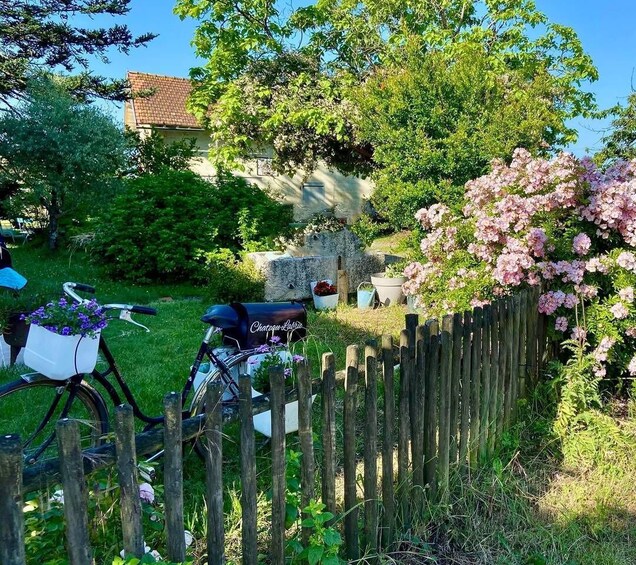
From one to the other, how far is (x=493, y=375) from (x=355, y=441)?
1.30 metres

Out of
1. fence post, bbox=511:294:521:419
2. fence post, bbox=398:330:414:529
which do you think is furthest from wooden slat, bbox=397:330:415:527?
fence post, bbox=511:294:521:419

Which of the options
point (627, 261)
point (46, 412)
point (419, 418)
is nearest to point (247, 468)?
point (419, 418)

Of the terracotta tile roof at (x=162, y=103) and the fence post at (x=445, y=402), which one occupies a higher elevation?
the terracotta tile roof at (x=162, y=103)

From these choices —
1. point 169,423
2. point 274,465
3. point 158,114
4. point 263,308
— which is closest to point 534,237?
point 263,308

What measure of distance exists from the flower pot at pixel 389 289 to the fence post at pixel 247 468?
259 inches

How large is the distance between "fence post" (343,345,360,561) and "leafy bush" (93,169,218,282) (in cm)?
855

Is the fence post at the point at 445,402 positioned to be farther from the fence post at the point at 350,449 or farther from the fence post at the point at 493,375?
the fence post at the point at 350,449

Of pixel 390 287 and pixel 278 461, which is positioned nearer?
pixel 278 461

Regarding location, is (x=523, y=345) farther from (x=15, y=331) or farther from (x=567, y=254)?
(x=15, y=331)

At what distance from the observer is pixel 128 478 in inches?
60.5

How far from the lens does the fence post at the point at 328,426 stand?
2133 millimetres

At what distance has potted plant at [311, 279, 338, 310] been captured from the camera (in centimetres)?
837

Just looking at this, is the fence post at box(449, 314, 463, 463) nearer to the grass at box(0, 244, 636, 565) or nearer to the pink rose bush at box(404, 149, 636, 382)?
the grass at box(0, 244, 636, 565)

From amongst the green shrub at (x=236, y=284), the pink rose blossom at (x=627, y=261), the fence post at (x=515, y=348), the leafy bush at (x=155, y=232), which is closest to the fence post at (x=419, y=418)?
the fence post at (x=515, y=348)
